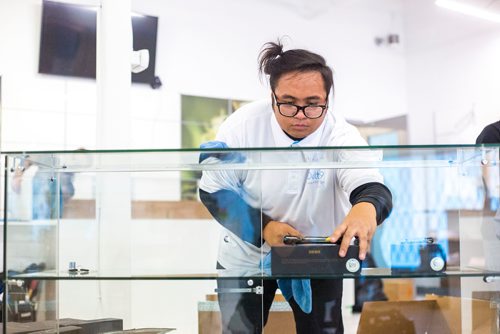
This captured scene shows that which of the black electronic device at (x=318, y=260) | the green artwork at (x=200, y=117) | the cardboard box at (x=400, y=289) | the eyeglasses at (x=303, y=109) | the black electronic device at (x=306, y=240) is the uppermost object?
the green artwork at (x=200, y=117)

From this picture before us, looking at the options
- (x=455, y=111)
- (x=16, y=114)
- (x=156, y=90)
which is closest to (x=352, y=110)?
(x=455, y=111)

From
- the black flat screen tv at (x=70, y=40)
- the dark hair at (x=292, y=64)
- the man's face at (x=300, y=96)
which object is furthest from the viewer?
the black flat screen tv at (x=70, y=40)

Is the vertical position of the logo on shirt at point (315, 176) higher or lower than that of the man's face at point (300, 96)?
lower

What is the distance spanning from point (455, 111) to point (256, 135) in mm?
6569

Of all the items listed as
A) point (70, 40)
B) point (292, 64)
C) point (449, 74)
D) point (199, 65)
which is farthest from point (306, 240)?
point (449, 74)

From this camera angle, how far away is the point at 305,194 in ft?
4.78

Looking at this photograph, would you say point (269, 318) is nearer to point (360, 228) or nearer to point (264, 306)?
point (264, 306)

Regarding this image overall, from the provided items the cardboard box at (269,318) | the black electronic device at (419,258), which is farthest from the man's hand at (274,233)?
the black electronic device at (419,258)

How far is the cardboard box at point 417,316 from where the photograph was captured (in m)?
1.38

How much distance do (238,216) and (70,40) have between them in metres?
4.94

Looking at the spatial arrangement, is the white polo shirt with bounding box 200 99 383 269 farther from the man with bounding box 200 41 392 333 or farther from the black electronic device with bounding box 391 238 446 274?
the black electronic device with bounding box 391 238 446 274

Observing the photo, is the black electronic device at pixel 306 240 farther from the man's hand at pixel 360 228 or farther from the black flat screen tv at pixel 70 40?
the black flat screen tv at pixel 70 40

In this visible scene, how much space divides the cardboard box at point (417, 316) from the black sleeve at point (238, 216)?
266 mm

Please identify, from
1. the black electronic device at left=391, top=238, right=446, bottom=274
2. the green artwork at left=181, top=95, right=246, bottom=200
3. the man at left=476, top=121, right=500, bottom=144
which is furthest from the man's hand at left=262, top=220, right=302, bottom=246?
the green artwork at left=181, top=95, right=246, bottom=200
